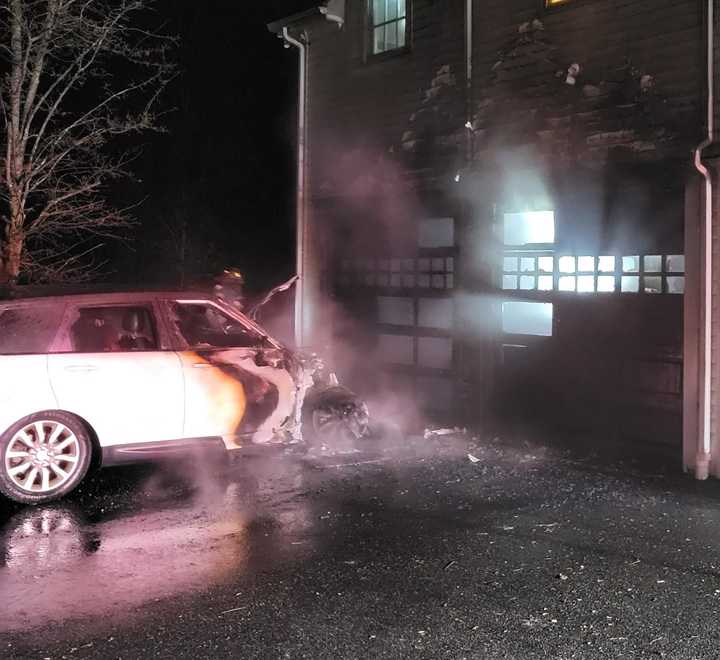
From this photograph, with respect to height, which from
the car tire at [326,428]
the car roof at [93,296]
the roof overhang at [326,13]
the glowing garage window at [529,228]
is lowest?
the car tire at [326,428]

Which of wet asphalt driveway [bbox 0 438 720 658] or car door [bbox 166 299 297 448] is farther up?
car door [bbox 166 299 297 448]

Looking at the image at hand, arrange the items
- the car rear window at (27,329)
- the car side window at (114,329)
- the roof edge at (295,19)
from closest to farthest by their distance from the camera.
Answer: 1. the car rear window at (27,329)
2. the car side window at (114,329)
3. the roof edge at (295,19)

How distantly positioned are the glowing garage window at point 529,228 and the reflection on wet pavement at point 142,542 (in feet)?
12.3

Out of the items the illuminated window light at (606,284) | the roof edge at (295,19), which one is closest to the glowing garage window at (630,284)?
the illuminated window light at (606,284)

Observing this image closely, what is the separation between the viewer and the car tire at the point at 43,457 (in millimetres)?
6152

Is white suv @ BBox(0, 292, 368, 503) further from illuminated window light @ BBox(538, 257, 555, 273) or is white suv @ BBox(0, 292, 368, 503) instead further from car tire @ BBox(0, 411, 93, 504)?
illuminated window light @ BBox(538, 257, 555, 273)

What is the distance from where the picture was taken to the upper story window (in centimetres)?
998

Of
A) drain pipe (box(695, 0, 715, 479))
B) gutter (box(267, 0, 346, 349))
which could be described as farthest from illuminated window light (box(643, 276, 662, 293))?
gutter (box(267, 0, 346, 349))

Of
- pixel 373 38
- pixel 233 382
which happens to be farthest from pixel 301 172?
pixel 233 382

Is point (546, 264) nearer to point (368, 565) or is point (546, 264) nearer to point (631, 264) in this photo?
point (631, 264)

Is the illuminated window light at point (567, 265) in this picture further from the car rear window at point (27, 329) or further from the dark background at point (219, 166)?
the dark background at point (219, 166)

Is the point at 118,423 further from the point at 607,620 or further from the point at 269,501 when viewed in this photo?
the point at 607,620

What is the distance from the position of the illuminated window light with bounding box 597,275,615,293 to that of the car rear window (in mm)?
5224

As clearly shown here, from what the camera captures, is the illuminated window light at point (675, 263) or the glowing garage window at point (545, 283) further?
the glowing garage window at point (545, 283)
